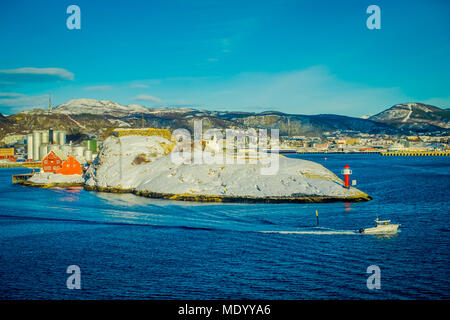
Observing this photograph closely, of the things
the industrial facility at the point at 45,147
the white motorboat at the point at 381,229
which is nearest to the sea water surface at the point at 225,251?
the white motorboat at the point at 381,229

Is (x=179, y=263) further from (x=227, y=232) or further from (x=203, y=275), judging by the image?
(x=227, y=232)

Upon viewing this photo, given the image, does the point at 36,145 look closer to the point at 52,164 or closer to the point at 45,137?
the point at 45,137

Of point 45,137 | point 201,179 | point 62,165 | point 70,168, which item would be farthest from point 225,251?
point 45,137

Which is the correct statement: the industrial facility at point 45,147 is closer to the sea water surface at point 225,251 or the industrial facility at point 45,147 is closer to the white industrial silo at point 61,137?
the white industrial silo at point 61,137

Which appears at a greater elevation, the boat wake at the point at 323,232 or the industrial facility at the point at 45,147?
the industrial facility at the point at 45,147

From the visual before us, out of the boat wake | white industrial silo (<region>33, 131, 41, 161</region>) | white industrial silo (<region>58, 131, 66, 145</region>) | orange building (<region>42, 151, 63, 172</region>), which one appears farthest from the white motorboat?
white industrial silo (<region>58, 131, 66, 145</region>)

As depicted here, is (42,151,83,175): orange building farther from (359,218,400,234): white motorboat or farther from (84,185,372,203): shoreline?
(359,218,400,234): white motorboat
